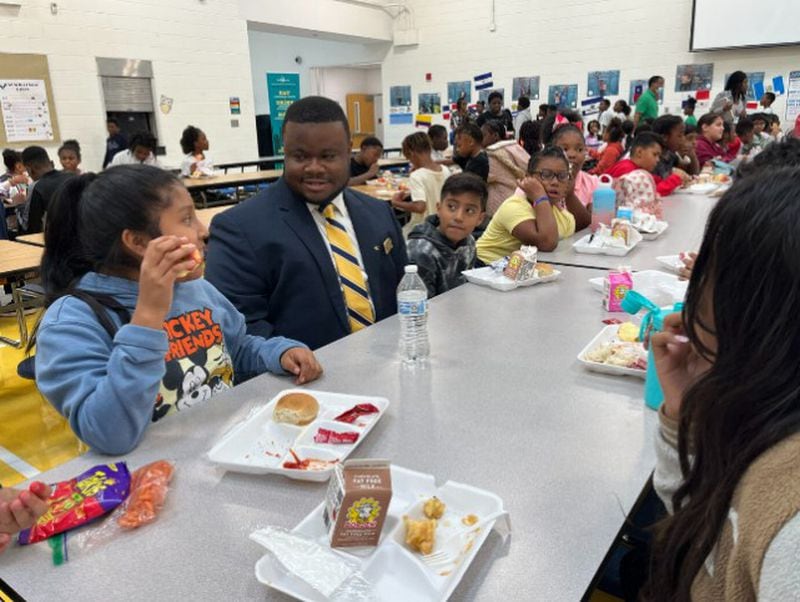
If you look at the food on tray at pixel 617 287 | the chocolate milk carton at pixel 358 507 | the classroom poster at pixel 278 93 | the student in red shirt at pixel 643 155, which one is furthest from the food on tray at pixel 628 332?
the classroom poster at pixel 278 93

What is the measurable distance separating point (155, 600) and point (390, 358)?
2.98 feet

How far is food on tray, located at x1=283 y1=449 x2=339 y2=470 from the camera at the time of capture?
42.6 inches

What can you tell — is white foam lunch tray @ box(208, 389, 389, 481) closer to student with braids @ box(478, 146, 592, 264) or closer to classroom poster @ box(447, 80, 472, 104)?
student with braids @ box(478, 146, 592, 264)

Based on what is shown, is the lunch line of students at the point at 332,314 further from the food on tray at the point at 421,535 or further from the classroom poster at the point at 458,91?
the classroom poster at the point at 458,91

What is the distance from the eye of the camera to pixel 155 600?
808 mm

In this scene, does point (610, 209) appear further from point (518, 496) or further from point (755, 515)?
point (755, 515)

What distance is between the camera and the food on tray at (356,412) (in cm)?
125

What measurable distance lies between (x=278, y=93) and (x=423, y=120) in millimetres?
3551

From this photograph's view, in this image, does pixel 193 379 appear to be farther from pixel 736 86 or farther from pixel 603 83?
pixel 603 83

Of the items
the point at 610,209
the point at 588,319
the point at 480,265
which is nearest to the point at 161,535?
the point at 588,319

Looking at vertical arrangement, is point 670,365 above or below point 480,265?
above

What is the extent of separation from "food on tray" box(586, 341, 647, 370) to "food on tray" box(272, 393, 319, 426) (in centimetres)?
72

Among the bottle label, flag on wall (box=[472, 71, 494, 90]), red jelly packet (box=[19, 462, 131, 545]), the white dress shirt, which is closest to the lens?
red jelly packet (box=[19, 462, 131, 545])

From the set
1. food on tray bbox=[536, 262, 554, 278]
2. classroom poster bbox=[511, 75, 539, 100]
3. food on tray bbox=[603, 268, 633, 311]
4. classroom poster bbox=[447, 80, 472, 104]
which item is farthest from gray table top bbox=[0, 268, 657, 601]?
classroom poster bbox=[447, 80, 472, 104]
